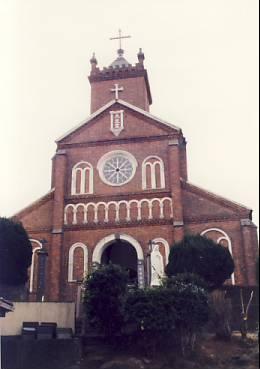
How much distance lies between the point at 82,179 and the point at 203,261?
1062 centimetres

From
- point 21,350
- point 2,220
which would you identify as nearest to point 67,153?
point 2,220

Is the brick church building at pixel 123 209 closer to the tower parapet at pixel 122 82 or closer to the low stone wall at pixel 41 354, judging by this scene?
the tower parapet at pixel 122 82

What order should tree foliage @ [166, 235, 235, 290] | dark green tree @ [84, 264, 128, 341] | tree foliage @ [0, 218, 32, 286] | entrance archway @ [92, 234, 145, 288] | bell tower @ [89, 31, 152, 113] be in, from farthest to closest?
bell tower @ [89, 31, 152, 113] → entrance archway @ [92, 234, 145, 288] → tree foliage @ [0, 218, 32, 286] → tree foliage @ [166, 235, 235, 290] → dark green tree @ [84, 264, 128, 341]

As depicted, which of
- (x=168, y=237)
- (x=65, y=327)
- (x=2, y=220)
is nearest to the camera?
(x=65, y=327)

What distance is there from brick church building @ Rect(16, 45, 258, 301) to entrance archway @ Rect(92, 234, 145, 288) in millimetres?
58

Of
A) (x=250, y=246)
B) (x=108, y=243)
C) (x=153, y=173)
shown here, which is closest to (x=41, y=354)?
(x=108, y=243)

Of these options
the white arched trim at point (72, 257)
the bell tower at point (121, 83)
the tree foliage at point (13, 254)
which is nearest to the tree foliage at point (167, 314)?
the tree foliage at point (13, 254)

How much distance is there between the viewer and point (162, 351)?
17.5 meters

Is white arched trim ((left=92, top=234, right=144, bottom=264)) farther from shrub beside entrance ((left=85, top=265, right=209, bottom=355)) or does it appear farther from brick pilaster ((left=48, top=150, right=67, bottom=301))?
shrub beside entrance ((left=85, top=265, right=209, bottom=355))

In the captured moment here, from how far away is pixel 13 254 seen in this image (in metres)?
23.7

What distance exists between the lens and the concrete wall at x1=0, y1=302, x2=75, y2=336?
1919 centimetres

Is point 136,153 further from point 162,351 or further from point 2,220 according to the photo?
point 162,351

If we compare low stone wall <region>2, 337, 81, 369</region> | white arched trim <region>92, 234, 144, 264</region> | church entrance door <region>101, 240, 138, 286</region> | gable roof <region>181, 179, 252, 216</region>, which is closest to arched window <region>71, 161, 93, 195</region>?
white arched trim <region>92, 234, 144, 264</region>

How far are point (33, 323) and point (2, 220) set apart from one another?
687cm
